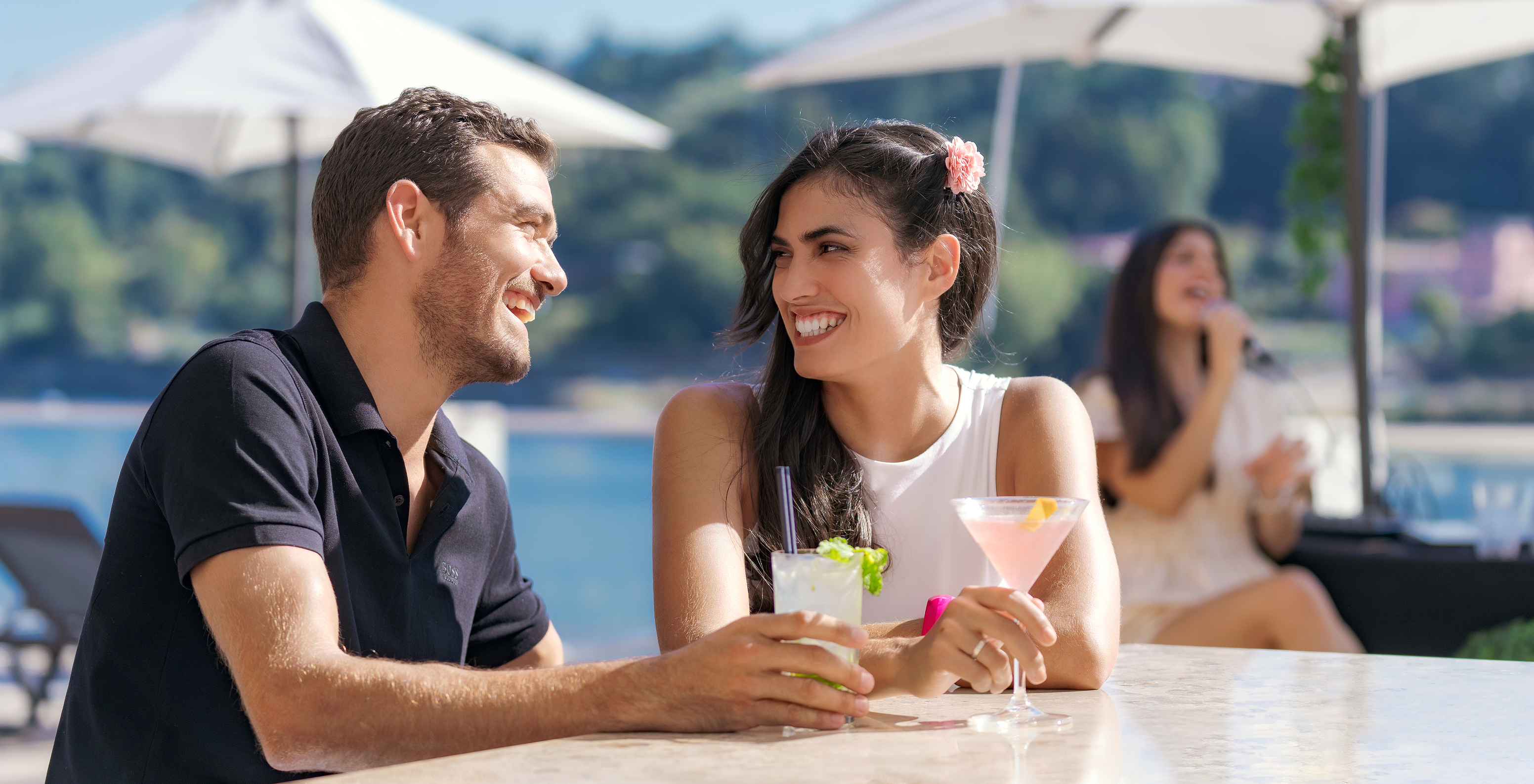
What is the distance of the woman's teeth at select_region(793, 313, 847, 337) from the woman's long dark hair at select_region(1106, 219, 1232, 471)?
201 cm

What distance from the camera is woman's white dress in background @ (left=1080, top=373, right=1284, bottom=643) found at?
3.63 metres

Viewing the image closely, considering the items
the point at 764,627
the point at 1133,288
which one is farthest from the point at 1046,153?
the point at 764,627

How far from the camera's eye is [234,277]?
35719mm

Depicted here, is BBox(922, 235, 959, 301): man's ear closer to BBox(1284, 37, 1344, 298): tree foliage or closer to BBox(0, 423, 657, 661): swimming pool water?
BBox(1284, 37, 1344, 298): tree foliage

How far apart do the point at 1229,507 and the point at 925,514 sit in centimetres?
210

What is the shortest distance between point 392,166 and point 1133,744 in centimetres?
117

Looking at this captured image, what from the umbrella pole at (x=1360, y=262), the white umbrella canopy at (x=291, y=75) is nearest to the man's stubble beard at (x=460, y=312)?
the white umbrella canopy at (x=291, y=75)

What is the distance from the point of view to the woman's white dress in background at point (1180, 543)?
363cm

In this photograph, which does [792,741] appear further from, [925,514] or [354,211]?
[354,211]

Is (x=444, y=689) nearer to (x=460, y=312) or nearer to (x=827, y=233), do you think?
(x=460, y=312)

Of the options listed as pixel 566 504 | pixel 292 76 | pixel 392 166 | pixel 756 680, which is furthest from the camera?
pixel 566 504

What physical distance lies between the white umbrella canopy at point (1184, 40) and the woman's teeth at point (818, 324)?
2328 mm

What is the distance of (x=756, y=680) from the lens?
1300mm

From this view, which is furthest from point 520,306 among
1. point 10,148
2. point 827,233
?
point 10,148
